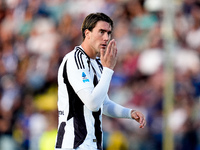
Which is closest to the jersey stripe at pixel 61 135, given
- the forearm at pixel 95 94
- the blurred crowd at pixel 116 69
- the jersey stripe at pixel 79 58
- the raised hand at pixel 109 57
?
the forearm at pixel 95 94

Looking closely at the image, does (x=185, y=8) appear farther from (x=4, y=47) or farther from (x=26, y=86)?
(x=4, y=47)

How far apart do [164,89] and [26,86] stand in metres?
3.45

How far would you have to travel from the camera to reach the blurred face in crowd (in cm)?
430

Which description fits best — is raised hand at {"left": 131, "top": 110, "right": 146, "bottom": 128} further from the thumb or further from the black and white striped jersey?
the black and white striped jersey

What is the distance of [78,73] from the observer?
4.05 metres

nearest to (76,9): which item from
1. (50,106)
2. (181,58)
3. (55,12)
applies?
(55,12)

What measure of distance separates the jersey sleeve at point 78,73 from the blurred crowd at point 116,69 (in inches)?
160

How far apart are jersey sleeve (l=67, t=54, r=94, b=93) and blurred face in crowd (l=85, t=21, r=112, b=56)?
190 mm

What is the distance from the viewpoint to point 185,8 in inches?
349

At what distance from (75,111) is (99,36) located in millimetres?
759

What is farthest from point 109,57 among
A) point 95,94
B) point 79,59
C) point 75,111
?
point 75,111

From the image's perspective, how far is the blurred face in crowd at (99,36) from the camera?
4305mm

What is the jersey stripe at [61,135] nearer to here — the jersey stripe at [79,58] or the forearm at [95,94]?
the forearm at [95,94]

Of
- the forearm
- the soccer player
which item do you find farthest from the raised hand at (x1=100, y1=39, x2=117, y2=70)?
the forearm
